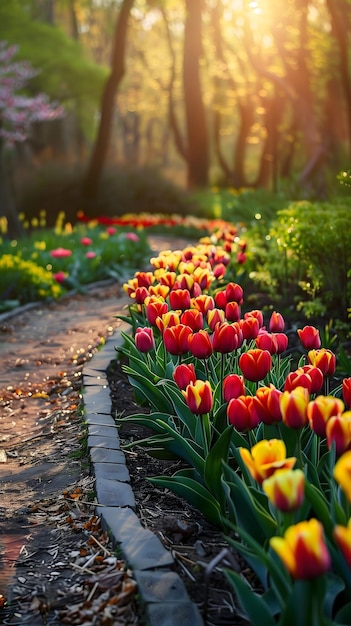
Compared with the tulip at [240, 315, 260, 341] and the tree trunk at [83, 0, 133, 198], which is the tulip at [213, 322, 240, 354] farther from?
the tree trunk at [83, 0, 133, 198]

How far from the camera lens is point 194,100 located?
22750mm

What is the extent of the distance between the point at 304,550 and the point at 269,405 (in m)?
0.93

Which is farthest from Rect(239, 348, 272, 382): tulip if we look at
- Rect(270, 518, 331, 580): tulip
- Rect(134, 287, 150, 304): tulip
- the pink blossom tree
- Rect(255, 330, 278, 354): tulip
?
the pink blossom tree

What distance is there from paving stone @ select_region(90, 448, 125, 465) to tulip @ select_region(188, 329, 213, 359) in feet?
2.37

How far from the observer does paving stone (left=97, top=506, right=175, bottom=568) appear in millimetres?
2834

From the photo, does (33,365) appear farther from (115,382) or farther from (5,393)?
(115,382)

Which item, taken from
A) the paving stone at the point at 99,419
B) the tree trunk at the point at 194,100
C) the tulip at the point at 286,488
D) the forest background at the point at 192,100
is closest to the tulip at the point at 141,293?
the paving stone at the point at 99,419

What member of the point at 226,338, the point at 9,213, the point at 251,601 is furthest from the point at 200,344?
the point at 9,213

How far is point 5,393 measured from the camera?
220 inches

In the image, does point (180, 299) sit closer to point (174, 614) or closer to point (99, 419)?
point (99, 419)

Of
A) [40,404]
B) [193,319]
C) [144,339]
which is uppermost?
[193,319]

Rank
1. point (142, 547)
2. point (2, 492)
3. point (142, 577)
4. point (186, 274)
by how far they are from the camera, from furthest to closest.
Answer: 1. point (186, 274)
2. point (2, 492)
3. point (142, 547)
4. point (142, 577)

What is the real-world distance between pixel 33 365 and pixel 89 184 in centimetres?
1761

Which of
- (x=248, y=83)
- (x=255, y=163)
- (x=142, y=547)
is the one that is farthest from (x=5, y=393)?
(x=255, y=163)
